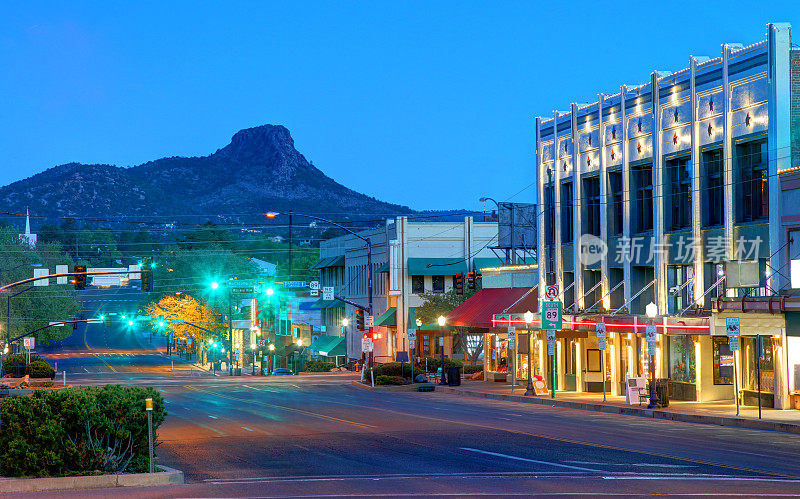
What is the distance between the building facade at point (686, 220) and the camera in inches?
1273

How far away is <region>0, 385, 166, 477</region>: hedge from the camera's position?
15797 millimetres

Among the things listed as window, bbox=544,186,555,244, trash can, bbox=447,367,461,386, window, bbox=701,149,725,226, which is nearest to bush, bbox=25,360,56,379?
trash can, bbox=447,367,461,386

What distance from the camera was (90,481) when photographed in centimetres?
1576

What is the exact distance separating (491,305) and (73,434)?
126 ft

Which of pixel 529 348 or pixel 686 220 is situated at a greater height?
pixel 686 220

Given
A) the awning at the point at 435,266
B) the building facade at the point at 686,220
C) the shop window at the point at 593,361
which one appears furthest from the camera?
the awning at the point at 435,266

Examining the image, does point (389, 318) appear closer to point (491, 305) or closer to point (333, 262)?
point (333, 262)

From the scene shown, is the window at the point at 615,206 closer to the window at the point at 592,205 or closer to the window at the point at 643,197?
the window at the point at 592,205

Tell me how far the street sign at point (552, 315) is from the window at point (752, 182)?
8.54 m

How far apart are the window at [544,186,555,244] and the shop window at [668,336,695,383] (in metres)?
11.2

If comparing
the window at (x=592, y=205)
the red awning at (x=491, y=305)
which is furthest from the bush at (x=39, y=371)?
the window at (x=592, y=205)

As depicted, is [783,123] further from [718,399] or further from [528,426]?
[528,426]

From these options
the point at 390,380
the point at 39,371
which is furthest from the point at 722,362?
the point at 39,371

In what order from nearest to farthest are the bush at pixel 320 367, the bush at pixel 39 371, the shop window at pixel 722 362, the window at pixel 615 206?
the shop window at pixel 722 362 → the window at pixel 615 206 → the bush at pixel 39 371 → the bush at pixel 320 367
